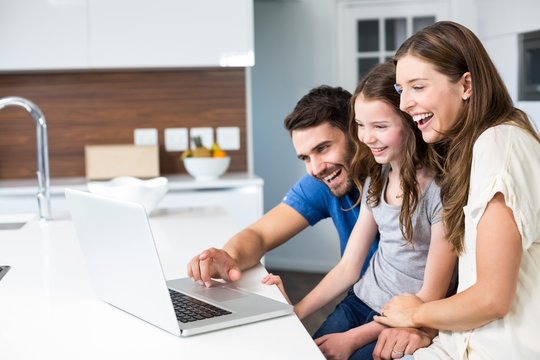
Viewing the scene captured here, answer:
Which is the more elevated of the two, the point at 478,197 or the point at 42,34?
the point at 42,34

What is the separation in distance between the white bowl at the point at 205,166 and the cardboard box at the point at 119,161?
202 mm

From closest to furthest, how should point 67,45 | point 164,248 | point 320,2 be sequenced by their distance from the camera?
1. point 164,248
2. point 67,45
3. point 320,2

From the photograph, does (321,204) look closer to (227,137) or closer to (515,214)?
(515,214)

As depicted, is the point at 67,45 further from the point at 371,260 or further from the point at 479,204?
the point at 479,204

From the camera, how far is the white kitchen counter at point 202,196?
374 centimetres

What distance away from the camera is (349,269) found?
2.02 meters

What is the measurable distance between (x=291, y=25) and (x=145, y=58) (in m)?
1.20

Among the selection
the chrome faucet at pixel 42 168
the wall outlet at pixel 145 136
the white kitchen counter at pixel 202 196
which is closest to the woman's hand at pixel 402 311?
the chrome faucet at pixel 42 168

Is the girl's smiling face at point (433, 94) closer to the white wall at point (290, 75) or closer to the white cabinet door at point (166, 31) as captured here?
the white cabinet door at point (166, 31)

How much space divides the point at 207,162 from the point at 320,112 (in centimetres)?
178

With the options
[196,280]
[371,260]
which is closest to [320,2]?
[371,260]

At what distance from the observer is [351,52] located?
15.6 ft

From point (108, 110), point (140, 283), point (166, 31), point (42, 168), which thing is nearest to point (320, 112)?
point (140, 283)

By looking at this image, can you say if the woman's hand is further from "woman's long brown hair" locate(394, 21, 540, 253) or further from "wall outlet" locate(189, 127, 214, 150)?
"wall outlet" locate(189, 127, 214, 150)
